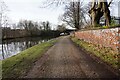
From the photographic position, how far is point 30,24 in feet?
286

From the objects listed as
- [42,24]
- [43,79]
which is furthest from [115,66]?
[42,24]

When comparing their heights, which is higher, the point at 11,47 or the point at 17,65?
the point at 17,65

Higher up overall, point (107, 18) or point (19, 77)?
point (107, 18)

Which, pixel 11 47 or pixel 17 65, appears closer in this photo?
pixel 17 65

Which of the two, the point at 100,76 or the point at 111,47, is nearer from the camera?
the point at 100,76

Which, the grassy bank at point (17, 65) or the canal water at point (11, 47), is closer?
the grassy bank at point (17, 65)

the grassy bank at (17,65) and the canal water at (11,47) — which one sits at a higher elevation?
the grassy bank at (17,65)

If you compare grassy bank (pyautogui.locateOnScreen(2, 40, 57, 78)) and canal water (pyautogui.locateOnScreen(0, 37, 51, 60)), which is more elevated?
grassy bank (pyautogui.locateOnScreen(2, 40, 57, 78))

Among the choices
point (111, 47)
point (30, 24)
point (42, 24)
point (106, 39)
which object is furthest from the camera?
point (42, 24)

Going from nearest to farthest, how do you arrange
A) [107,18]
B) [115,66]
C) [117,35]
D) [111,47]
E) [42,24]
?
[115,66]
[117,35]
[111,47]
[107,18]
[42,24]

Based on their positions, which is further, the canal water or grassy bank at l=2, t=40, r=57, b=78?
the canal water

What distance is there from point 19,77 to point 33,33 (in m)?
73.9

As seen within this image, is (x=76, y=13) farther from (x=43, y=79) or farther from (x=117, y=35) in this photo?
(x=43, y=79)

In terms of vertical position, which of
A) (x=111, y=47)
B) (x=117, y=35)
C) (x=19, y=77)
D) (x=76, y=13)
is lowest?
(x=19, y=77)
